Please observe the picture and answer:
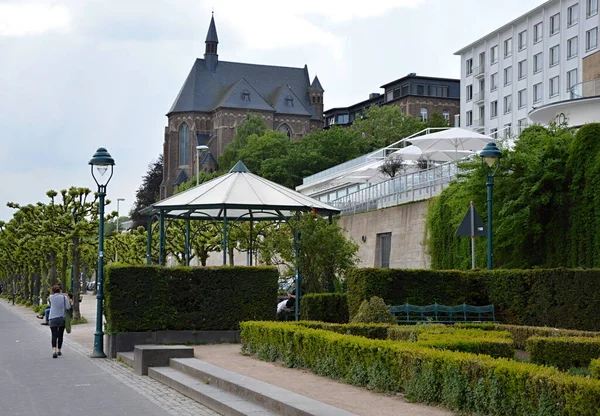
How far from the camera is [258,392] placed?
12.1 metres

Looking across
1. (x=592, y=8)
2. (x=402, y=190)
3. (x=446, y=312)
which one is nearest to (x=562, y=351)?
(x=446, y=312)

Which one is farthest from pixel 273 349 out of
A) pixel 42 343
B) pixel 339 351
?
pixel 42 343

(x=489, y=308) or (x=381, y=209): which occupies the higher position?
(x=381, y=209)

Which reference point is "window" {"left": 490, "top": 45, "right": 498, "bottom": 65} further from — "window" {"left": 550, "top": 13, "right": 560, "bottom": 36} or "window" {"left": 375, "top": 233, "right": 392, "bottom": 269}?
"window" {"left": 375, "top": 233, "right": 392, "bottom": 269}

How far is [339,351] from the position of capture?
1377cm

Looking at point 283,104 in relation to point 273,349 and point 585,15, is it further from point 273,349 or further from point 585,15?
point 273,349

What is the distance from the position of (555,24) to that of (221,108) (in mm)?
68583

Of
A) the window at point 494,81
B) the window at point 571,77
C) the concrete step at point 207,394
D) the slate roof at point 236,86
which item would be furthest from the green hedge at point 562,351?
the slate roof at point 236,86

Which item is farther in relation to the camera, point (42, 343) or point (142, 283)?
point (42, 343)

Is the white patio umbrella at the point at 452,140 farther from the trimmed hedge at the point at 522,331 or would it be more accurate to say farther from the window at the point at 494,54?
the window at the point at 494,54

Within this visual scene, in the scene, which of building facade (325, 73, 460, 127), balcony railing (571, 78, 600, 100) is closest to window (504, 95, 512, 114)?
building facade (325, 73, 460, 127)

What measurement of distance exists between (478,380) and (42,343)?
19524 mm

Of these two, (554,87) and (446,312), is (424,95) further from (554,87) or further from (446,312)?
(446,312)

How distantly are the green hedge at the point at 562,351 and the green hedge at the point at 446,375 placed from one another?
2.28 meters
